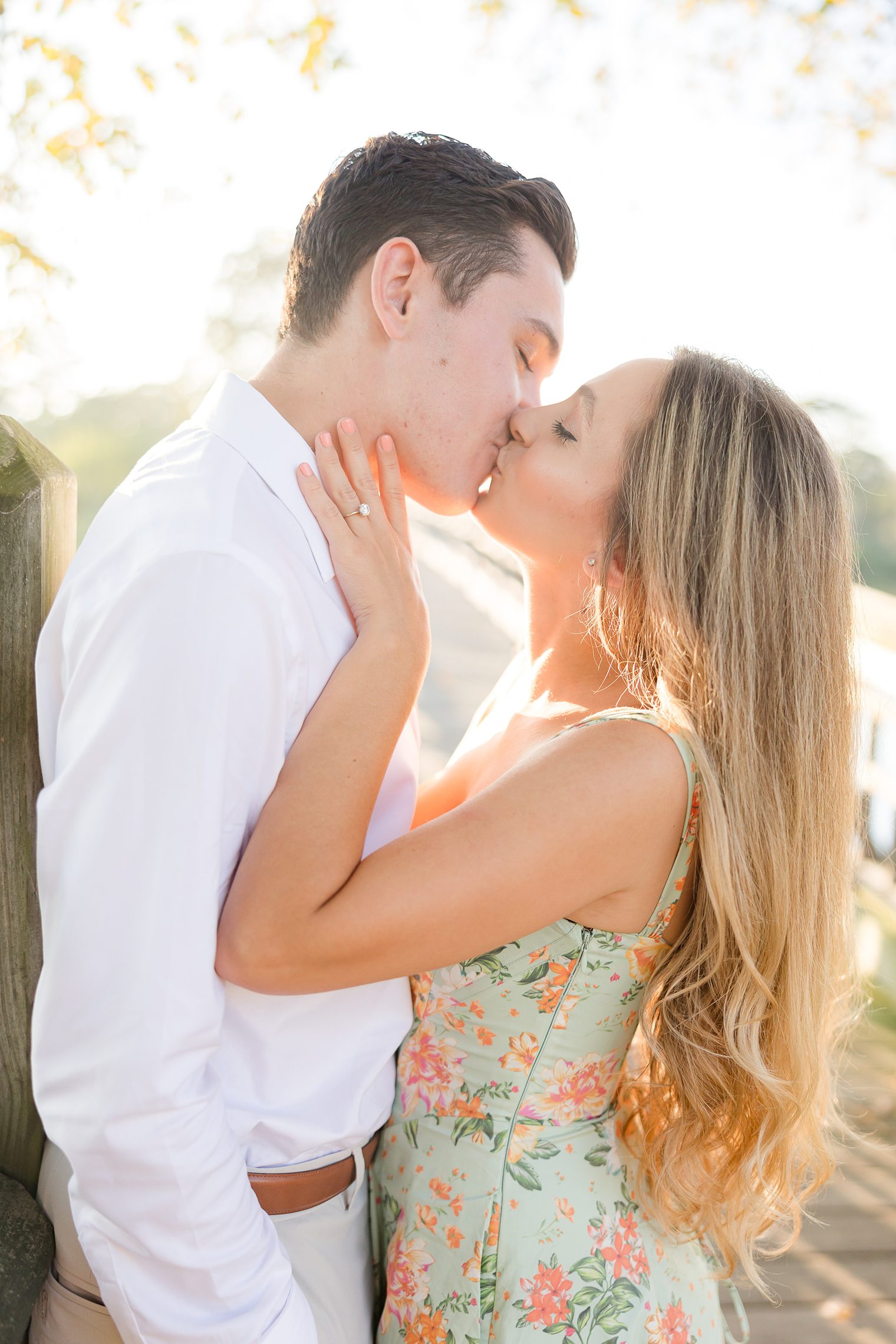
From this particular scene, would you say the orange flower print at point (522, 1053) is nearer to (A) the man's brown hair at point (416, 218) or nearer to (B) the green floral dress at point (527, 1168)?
(B) the green floral dress at point (527, 1168)

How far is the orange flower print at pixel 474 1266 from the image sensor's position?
1670 millimetres

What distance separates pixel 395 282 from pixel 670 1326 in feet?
5.74

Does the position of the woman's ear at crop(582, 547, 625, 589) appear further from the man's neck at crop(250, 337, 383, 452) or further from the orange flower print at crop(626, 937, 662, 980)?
the orange flower print at crop(626, 937, 662, 980)

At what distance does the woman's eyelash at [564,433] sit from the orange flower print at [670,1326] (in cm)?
142

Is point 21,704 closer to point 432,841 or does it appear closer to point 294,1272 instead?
Answer: point 432,841

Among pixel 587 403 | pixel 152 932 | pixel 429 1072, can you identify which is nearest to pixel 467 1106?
pixel 429 1072

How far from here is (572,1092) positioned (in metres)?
1.81

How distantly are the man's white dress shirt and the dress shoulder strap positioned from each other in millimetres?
504

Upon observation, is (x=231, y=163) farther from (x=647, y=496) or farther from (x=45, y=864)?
(x=45, y=864)

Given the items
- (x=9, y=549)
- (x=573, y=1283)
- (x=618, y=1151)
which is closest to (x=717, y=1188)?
(x=618, y=1151)

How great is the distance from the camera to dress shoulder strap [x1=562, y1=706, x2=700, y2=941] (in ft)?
5.53

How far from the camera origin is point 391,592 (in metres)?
1.67

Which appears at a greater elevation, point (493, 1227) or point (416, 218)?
point (416, 218)

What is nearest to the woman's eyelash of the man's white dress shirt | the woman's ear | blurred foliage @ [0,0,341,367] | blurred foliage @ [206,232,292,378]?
the woman's ear
